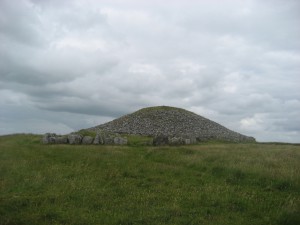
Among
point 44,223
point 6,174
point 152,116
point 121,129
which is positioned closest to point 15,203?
point 44,223

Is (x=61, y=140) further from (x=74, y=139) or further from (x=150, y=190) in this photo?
(x=150, y=190)

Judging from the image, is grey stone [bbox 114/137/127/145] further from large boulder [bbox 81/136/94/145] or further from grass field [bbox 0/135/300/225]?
grass field [bbox 0/135/300/225]

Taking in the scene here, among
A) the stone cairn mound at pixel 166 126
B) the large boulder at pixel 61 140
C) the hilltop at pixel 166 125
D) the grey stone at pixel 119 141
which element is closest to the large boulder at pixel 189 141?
the stone cairn mound at pixel 166 126

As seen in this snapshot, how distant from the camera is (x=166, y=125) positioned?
7581 cm

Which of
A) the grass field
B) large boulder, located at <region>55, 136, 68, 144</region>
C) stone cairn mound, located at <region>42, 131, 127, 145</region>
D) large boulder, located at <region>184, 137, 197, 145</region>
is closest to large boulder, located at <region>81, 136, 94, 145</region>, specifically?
stone cairn mound, located at <region>42, 131, 127, 145</region>

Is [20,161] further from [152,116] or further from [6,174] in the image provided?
[152,116]

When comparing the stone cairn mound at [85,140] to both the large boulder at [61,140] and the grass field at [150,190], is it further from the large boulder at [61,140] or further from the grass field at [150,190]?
the grass field at [150,190]

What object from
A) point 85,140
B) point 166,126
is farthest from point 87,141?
point 166,126

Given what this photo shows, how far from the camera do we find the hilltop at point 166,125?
2808 inches

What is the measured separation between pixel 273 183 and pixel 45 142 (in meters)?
34.2

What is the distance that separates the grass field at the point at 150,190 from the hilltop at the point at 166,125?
128ft

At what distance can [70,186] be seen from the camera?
814 inches

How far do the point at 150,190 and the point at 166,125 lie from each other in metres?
55.9

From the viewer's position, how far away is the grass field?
1485 cm
